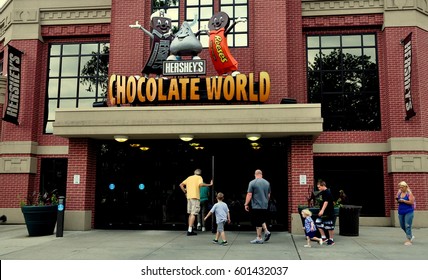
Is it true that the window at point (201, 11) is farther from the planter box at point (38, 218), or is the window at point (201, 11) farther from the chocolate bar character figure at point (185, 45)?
the planter box at point (38, 218)

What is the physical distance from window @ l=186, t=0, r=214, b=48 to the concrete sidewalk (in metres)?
7.54

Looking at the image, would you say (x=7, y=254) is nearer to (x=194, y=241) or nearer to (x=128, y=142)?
(x=194, y=241)

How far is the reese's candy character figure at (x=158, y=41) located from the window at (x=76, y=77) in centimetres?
327

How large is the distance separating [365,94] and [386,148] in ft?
7.09

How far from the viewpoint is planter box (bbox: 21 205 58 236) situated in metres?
12.1

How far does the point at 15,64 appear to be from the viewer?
1609 centimetres

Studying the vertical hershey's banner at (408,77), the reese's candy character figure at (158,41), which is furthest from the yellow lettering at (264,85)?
the vertical hershey's banner at (408,77)

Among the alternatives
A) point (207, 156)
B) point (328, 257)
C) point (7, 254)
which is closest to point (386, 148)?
point (207, 156)

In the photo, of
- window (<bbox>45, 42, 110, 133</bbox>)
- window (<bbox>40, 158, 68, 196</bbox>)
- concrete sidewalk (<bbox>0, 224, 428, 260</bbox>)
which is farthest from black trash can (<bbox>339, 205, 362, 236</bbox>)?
window (<bbox>40, 158, 68, 196</bbox>)

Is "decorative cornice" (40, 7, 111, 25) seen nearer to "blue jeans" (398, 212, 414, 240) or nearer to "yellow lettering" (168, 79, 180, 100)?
"yellow lettering" (168, 79, 180, 100)

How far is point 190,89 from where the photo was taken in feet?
43.2

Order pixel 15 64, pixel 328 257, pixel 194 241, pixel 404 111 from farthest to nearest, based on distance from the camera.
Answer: pixel 15 64
pixel 404 111
pixel 194 241
pixel 328 257

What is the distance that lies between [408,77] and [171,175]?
873 centimetres

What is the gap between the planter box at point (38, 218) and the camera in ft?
39.5
